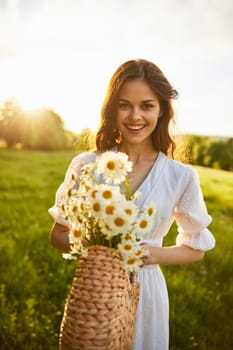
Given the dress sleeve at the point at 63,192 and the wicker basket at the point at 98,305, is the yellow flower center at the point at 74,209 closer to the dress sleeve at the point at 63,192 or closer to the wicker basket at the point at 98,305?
the wicker basket at the point at 98,305

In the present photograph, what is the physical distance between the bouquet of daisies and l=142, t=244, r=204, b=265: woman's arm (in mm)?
349

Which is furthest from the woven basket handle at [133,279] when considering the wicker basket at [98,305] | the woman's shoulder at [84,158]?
the woman's shoulder at [84,158]

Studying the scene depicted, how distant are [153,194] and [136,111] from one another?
0.44 meters

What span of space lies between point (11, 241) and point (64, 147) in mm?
25212

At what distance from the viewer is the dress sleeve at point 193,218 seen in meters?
2.14

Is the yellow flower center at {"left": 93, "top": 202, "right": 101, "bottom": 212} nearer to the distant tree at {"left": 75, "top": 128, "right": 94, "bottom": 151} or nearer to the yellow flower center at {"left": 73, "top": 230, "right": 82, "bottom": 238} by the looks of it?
the yellow flower center at {"left": 73, "top": 230, "right": 82, "bottom": 238}

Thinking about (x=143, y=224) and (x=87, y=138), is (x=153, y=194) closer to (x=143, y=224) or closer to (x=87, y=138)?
(x=143, y=224)

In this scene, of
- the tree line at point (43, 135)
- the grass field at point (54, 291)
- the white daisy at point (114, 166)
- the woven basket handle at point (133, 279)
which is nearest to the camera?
the white daisy at point (114, 166)

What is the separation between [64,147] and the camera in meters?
30.6

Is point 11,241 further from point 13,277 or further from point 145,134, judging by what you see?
point 145,134

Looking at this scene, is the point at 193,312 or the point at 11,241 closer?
the point at 193,312

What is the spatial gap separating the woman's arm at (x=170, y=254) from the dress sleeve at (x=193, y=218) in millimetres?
45

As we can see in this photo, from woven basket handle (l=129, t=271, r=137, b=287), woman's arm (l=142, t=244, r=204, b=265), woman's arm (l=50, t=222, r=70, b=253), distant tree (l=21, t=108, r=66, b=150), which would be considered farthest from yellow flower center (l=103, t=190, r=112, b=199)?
distant tree (l=21, t=108, r=66, b=150)

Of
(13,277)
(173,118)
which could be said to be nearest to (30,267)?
(13,277)
